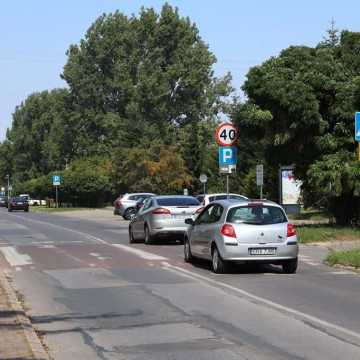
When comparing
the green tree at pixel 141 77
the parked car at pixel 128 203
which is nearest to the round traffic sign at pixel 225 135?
the parked car at pixel 128 203

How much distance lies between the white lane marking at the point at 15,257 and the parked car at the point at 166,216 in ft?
13.8

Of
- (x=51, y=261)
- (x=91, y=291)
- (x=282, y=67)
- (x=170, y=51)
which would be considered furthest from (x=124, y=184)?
(x=91, y=291)

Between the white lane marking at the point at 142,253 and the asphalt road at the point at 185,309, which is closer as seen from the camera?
the asphalt road at the point at 185,309

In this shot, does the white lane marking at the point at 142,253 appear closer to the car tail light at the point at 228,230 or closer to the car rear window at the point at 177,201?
the car rear window at the point at 177,201

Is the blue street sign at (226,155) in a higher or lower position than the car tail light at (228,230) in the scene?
higher

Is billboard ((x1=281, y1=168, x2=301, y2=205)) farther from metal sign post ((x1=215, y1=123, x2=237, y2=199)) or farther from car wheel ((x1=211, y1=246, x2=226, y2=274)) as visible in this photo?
car wheel ((x1=211, y1=246, x2=226, y2=274))

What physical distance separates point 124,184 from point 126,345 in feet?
198

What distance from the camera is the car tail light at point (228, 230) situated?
1528 cm

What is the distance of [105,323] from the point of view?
32.0 feet

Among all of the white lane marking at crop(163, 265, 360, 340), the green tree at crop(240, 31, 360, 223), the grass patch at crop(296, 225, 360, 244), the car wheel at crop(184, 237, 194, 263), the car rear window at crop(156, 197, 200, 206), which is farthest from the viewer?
the green tree at crop(240, 31, 360, 223)

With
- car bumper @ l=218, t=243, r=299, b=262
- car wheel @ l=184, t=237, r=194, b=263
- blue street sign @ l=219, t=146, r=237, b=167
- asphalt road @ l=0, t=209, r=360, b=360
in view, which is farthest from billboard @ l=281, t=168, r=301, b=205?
car bumper @ l=218, t=243, r=299, b=262

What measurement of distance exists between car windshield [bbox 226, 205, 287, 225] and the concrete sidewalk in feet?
18.6

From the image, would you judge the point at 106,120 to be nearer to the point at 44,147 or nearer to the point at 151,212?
the point at 44,147

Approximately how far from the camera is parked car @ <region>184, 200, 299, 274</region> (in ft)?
50.0
